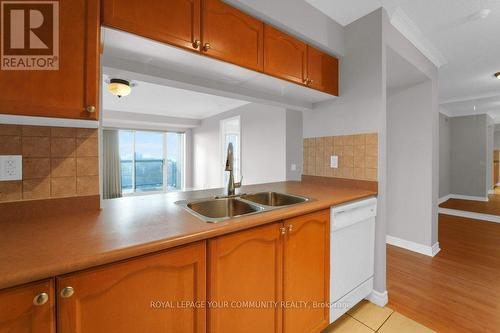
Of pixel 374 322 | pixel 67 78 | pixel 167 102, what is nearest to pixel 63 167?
pixel 67 78

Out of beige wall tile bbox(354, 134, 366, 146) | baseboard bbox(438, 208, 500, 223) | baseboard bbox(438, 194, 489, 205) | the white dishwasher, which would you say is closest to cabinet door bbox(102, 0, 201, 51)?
the white dishwasher

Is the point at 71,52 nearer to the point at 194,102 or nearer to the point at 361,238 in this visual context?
the point at 361,238

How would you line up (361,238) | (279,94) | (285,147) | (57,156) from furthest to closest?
(285,147) < (279,94) < (361,238) < (57,156)

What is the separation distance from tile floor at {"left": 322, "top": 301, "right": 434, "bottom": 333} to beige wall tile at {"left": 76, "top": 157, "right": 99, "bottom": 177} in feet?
5.87

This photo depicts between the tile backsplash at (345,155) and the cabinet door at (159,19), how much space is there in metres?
1.50

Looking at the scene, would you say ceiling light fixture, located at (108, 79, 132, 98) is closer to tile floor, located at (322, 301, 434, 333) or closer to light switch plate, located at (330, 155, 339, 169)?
light switch plate, located at (330, 155, 339, 169)

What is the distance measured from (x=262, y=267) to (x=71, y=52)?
1247mm

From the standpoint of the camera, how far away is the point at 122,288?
71 cm

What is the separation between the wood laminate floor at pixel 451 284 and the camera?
1.54 metres

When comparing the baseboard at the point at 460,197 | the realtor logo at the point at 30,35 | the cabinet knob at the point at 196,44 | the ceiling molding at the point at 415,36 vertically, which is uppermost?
the ceiling molding at the point at 415,36

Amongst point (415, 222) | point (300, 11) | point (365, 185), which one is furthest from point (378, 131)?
point (415, 222)

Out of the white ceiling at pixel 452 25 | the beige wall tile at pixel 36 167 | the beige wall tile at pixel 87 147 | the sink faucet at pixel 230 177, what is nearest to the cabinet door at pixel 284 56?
the white ceiling at pixel 452 25

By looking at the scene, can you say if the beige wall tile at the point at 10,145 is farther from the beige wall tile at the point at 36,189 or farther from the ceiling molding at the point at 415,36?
the ceiling molding at the point at 415,36

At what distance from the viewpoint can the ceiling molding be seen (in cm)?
190
